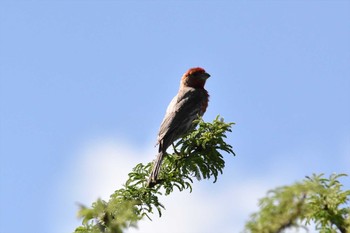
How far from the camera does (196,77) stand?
11.5 meters

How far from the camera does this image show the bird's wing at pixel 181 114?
893cm

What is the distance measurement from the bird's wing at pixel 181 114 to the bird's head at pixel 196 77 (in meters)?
0.48

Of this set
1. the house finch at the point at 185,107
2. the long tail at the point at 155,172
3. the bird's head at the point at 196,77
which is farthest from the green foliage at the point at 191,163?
the bird's head at the point at 196,77

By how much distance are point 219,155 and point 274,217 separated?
12.8ft

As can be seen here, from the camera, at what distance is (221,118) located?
596 cm

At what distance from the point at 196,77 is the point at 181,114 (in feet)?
6.97

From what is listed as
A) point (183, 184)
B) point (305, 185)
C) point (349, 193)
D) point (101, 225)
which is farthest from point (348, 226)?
point (183, 184)

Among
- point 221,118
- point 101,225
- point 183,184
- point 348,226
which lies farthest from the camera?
point 221,118

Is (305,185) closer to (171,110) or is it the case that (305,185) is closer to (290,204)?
(290,204)

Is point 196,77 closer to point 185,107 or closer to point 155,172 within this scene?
point 185,107

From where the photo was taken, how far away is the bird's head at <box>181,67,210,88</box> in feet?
37.6

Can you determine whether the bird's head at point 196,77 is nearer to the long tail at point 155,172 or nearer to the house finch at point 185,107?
the house finch at point 185,107

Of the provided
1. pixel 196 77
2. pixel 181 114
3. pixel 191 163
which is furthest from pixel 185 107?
pixel 191 163

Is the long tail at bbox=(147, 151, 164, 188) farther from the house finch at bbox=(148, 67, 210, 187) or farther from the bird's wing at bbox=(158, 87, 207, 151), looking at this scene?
the bird's wing at bbox=(158, 87, 207, 151)
